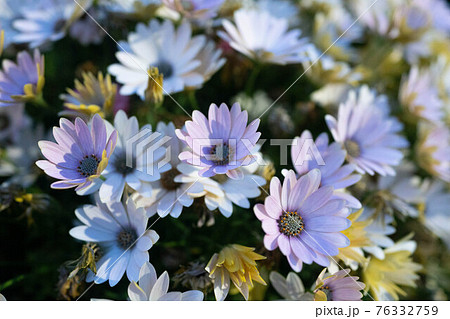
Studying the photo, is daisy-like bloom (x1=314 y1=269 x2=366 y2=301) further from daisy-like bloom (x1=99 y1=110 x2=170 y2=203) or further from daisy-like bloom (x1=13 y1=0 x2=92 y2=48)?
daisy-like bloom (x1=13 y1=0 x2=92 y2=48)

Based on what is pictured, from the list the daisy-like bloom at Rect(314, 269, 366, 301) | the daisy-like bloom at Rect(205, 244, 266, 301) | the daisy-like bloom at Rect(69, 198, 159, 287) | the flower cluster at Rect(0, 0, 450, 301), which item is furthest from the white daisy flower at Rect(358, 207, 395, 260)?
the daisy-like bloom at Rect(69, 198, 159, 287)

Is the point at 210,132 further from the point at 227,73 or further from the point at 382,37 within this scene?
the point at 382,37

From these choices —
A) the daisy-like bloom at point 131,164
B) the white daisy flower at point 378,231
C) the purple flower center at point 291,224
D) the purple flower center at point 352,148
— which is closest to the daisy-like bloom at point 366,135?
the purple flower center at point 352,148

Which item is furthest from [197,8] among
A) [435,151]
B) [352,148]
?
[435,151]

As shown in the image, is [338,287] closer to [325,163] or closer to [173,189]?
[325,163]

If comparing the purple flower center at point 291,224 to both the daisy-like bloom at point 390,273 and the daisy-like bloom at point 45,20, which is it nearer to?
the daisy-like bloom at point 390,273

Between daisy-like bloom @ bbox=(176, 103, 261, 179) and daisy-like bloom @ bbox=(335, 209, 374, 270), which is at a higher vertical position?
daisy-like bloom @ bbox=(176, 103, 261, 179)

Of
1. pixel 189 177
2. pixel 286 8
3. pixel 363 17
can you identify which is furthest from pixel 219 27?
pixel 189 177
